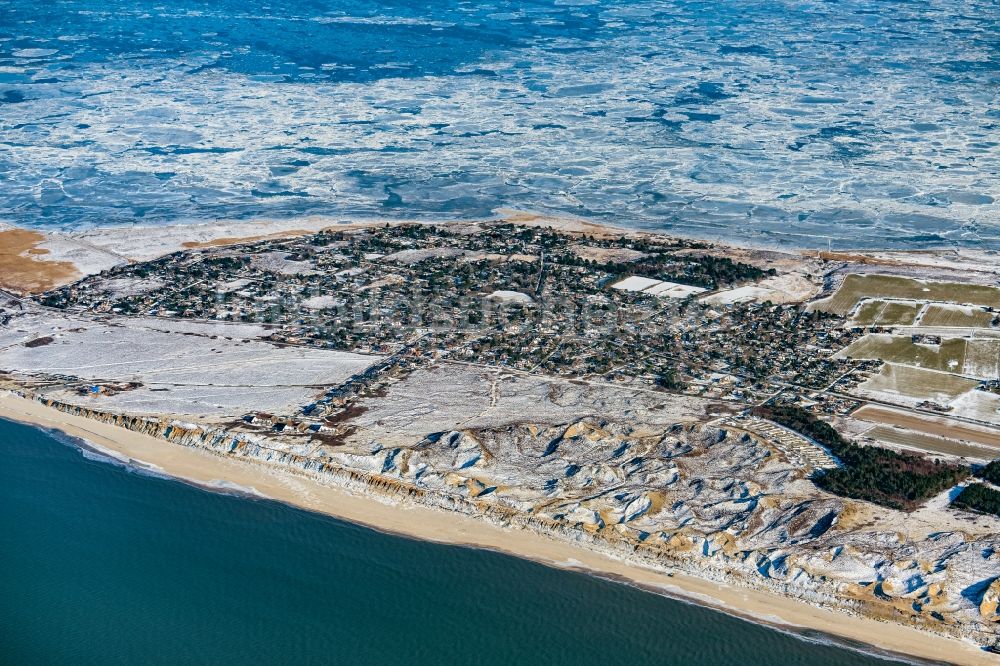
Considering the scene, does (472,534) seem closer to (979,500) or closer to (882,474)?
(882,474)

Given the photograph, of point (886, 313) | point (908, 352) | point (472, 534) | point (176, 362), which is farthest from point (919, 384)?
point (176, 362)

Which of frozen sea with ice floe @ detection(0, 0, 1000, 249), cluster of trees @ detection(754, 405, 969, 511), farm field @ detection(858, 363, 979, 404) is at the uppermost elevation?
frozen sea with ice floe @ detection(0, 0, 1000, 249)

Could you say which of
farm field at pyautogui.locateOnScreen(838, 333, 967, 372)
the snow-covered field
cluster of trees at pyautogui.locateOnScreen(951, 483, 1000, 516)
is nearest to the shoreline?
the snow-covered field

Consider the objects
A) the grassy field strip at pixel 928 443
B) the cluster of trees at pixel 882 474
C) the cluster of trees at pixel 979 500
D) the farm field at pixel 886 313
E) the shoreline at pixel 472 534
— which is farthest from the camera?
the farm field at pixel 886 313

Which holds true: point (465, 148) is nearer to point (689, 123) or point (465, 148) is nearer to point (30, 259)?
point (689, 123)

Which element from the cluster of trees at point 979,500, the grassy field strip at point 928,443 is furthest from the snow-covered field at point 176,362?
the cluster of trees at point 979,500

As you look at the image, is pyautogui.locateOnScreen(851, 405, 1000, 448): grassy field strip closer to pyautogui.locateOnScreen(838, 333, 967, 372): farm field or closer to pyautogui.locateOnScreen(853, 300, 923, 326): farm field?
pyautogui.locateOnScreen(838, 333, 967, 372): farm field

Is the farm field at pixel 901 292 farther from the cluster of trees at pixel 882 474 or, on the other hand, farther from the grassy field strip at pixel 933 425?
the cluster of trees at pixel 882 474
